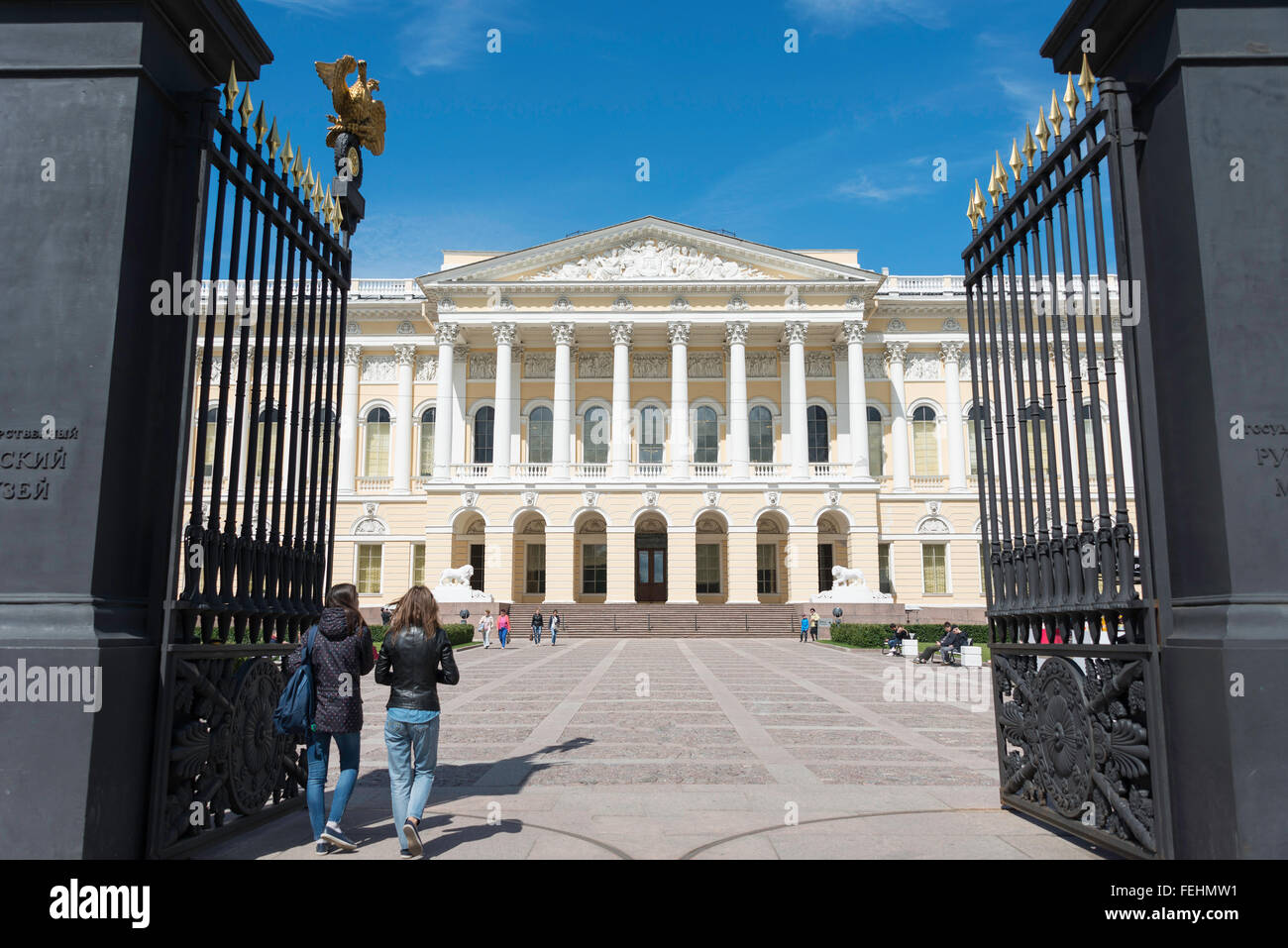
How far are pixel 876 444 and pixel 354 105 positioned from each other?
40730mm

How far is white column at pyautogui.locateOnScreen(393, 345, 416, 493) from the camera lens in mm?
45531

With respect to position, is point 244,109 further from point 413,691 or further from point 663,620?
point 663,620

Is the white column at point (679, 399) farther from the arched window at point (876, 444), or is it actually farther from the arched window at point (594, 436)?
the arched window at point (876, 444)

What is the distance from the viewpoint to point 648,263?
43.8m

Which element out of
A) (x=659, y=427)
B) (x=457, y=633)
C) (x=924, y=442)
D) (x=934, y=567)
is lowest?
(x=457, y=633)

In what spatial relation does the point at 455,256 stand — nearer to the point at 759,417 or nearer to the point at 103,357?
the point at 759,417

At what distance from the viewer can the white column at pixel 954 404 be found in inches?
1772

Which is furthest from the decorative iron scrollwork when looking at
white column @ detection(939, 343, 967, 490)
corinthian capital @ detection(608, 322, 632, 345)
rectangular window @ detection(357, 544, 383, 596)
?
rectangular window @ detection(357, 544, 383, 596)

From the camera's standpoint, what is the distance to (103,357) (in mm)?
4383

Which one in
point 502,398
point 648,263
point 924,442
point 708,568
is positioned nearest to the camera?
point 502,398

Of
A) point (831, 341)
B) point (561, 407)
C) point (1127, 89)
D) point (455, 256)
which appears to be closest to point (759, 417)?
point (831, 341)

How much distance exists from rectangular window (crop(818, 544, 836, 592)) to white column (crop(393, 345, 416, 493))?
20061mm

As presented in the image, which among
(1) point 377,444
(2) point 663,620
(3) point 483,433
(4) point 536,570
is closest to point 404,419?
(1) point 377,444

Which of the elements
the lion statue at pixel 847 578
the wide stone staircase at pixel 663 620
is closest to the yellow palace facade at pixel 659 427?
the lion statue at pixel 847 578
